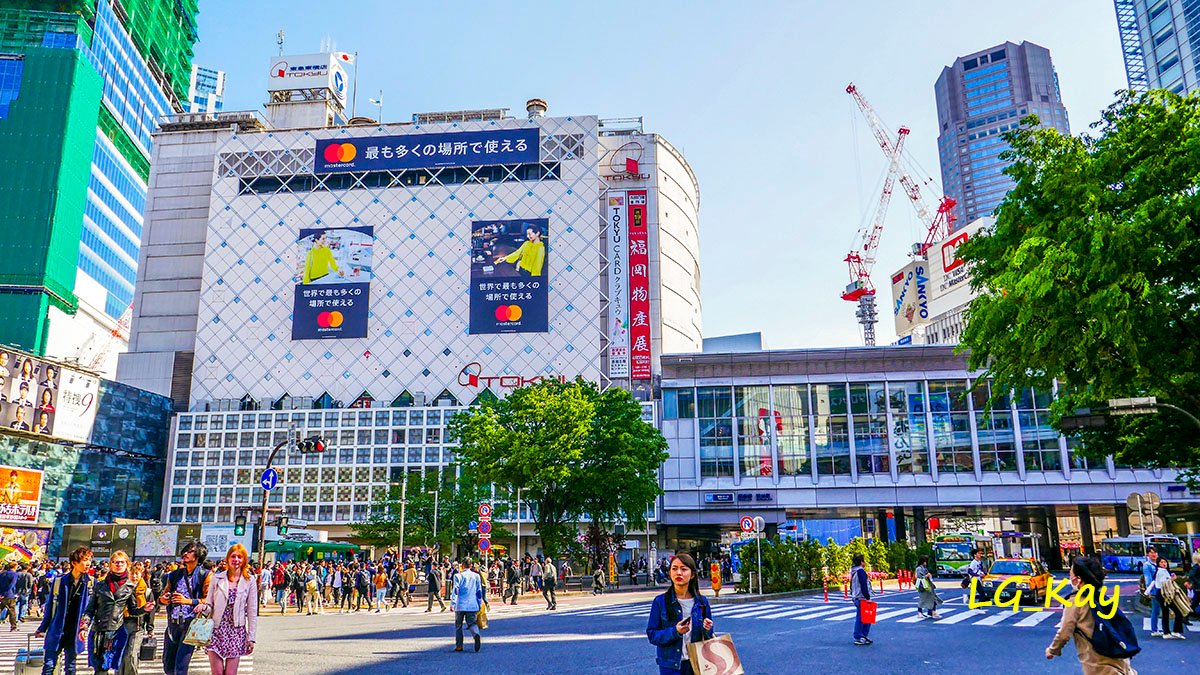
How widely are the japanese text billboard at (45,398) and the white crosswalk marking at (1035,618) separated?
53531 millimetres

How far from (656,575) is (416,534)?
16.6 meters

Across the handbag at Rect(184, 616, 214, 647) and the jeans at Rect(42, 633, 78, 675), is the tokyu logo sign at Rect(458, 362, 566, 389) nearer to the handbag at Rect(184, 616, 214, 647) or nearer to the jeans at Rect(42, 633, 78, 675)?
the jeans at Rect(42, 633, 78, 675)

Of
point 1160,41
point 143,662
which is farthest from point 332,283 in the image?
point 1160,41

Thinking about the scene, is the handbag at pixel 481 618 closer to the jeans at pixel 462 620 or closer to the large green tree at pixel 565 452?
the jeans at pixel 462 620

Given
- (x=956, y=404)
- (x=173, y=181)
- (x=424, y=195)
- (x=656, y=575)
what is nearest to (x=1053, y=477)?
(x=956, y=404)

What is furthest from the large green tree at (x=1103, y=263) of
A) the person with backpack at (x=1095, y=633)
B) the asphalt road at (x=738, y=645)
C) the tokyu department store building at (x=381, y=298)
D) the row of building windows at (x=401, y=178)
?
the row of building windows at (x=401, y=178)

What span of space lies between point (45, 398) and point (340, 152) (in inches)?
1363

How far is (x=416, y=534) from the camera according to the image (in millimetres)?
56188

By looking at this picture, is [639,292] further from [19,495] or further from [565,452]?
[19,495]

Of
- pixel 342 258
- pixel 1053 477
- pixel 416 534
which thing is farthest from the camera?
pixel 342 258

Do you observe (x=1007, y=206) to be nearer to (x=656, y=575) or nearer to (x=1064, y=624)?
(x=1064, y=624)

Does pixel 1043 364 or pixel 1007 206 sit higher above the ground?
pixel 1007 206

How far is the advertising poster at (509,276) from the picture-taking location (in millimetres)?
74938

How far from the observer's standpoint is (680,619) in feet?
22.3
